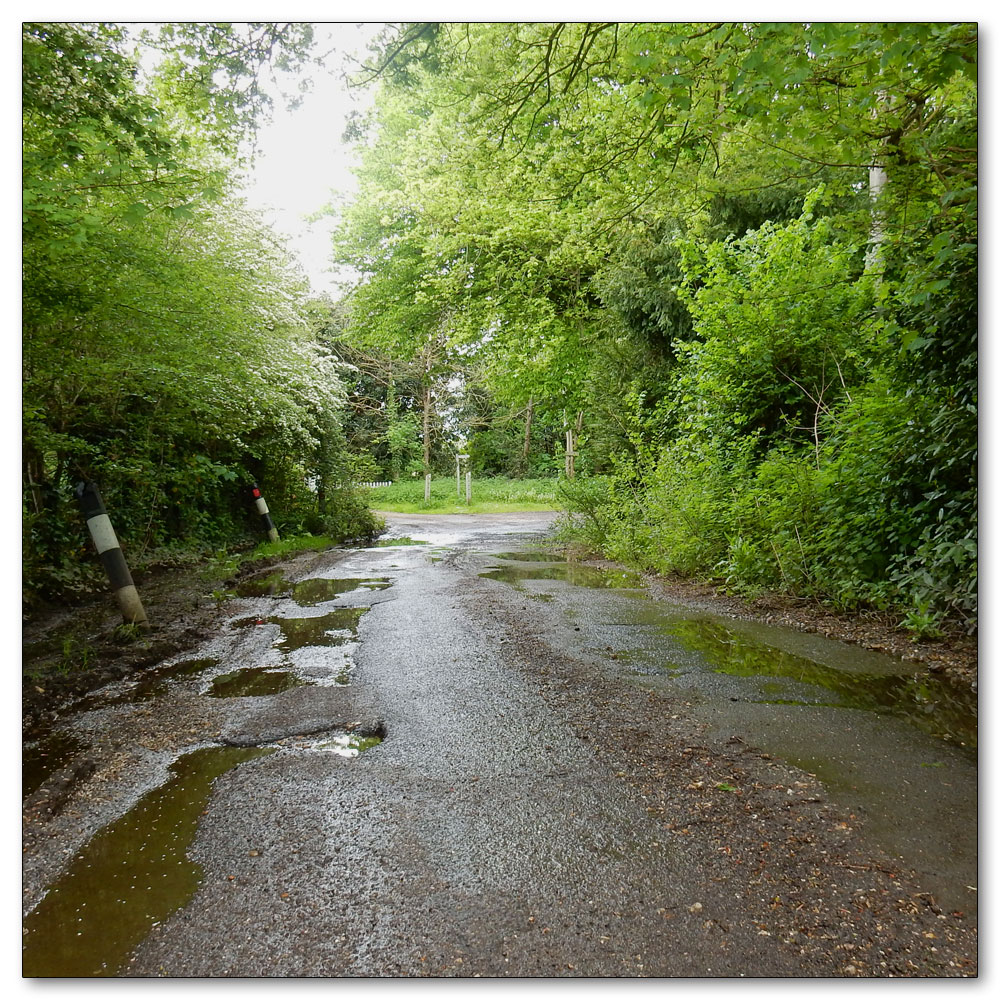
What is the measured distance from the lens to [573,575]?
26.2 ft

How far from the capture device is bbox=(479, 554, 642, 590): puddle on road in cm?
730

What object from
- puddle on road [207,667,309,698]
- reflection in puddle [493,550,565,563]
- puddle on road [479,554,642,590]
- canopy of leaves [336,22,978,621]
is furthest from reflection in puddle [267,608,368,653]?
reflection in puddle [493,550,565,563]

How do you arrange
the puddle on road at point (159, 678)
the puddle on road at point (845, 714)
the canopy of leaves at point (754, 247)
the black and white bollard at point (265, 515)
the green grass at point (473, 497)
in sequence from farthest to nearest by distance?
the green grass at point (473, 497), the black and white bollard at point (265, 515), the puddle on road at point (159, 678), the canopy of leaves at point (754, 247), the puddle on road at point (845, 714)

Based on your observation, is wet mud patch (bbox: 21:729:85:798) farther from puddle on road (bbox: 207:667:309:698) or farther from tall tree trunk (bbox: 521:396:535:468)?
tall tree trunk (bbox: 521:396:535:468)

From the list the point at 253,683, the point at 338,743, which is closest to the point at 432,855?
the point at 338,743

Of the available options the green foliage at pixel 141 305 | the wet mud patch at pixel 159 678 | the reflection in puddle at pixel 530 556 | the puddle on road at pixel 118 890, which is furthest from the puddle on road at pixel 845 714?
the reflection in puddle at pixel 530 556

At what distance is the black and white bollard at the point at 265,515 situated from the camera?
36.0ft

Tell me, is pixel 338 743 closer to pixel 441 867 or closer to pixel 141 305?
pixel 441 867

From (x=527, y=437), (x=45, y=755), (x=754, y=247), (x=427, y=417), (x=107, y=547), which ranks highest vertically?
(x=427, y=417)

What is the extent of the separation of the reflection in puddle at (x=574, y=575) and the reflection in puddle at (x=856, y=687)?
9.08 ft

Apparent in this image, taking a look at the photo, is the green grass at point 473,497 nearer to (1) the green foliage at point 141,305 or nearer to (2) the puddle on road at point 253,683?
(1) the green foliage at point 141,305

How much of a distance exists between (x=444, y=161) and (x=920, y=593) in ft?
31.6

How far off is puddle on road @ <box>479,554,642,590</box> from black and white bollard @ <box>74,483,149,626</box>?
3972mm

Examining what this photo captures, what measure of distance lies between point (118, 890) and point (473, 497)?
2594cm
